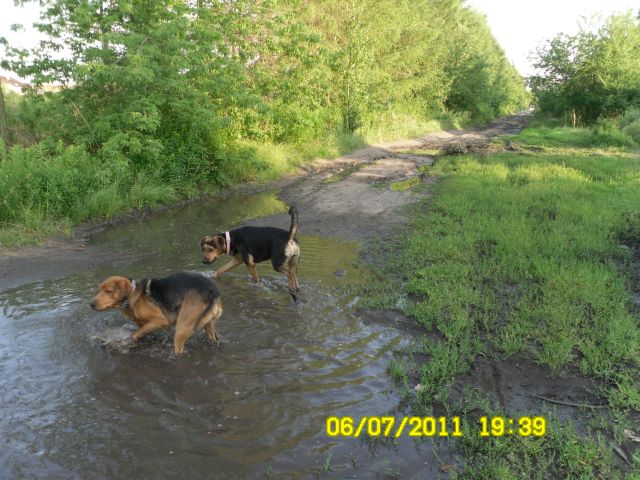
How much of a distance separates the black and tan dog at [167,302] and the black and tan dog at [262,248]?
164 centimetres

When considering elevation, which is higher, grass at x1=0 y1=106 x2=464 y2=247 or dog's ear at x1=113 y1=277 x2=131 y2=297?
grass at x1=0 y1=106 x2=464 y2=247

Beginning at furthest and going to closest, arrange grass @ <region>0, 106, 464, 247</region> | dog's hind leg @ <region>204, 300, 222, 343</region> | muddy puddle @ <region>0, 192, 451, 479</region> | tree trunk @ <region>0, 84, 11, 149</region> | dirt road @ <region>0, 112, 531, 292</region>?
1. tree trunk @ <region>0, 84, 11, 149</region>
2. grass @ <region>0, 106, 464, 247</region>
3. dirt road @ <region>0, 112, 531, 292</region>
4. dog's hind leg @ <region>204, 300, 222, 343</region>
5. muddy puddle @ <region>0, 192, 451, 479</region>

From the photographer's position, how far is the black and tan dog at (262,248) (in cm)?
639

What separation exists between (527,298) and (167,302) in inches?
176

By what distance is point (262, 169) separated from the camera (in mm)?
14719

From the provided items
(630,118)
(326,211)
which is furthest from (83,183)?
(630,118)

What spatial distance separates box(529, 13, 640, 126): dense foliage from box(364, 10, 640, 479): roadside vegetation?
22.6 meters

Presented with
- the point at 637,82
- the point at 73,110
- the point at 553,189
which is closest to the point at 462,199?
the point at 553,189

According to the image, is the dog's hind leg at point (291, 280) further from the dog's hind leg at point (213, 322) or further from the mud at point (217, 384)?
the dog's hind leg at point (213, 322)

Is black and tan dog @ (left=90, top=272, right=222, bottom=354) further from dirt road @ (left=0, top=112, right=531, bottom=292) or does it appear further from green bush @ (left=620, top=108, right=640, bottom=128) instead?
green bush @ (left=620, top=108, right=640, bottom=128)

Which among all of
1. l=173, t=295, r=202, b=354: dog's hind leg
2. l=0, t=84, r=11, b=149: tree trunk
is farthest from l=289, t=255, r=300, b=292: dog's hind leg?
→ l=0, t=84, r=11, b=149: tree trunk

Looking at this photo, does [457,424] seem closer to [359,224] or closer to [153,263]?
[153,263]
